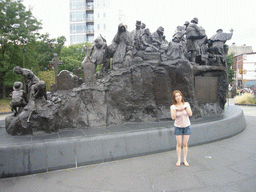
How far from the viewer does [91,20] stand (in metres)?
48.2

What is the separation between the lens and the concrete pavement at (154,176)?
150 inches

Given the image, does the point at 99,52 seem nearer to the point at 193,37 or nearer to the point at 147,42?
the point at 147,42

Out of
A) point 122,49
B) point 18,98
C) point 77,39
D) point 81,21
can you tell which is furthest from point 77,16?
point 18,98

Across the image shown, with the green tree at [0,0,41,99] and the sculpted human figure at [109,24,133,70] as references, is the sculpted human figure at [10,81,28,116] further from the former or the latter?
the green tree at [0,0,41,99]

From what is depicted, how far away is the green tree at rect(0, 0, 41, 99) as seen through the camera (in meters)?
21.9

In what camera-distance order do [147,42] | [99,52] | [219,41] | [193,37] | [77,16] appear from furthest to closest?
[77,16] → [219,41] → [193,37] → [147,42] → [99,52]

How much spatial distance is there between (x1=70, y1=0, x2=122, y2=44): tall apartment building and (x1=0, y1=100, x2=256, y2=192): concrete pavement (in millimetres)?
44590

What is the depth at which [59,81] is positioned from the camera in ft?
25.1

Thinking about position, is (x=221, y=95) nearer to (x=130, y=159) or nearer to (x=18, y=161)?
(x=130, y=159)

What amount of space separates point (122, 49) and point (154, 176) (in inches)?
229

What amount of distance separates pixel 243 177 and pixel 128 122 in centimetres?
428

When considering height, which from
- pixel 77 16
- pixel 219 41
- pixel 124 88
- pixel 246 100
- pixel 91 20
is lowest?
pixel 246 100

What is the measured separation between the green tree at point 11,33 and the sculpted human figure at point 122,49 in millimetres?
17578

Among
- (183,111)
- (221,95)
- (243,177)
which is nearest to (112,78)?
(183,111)
